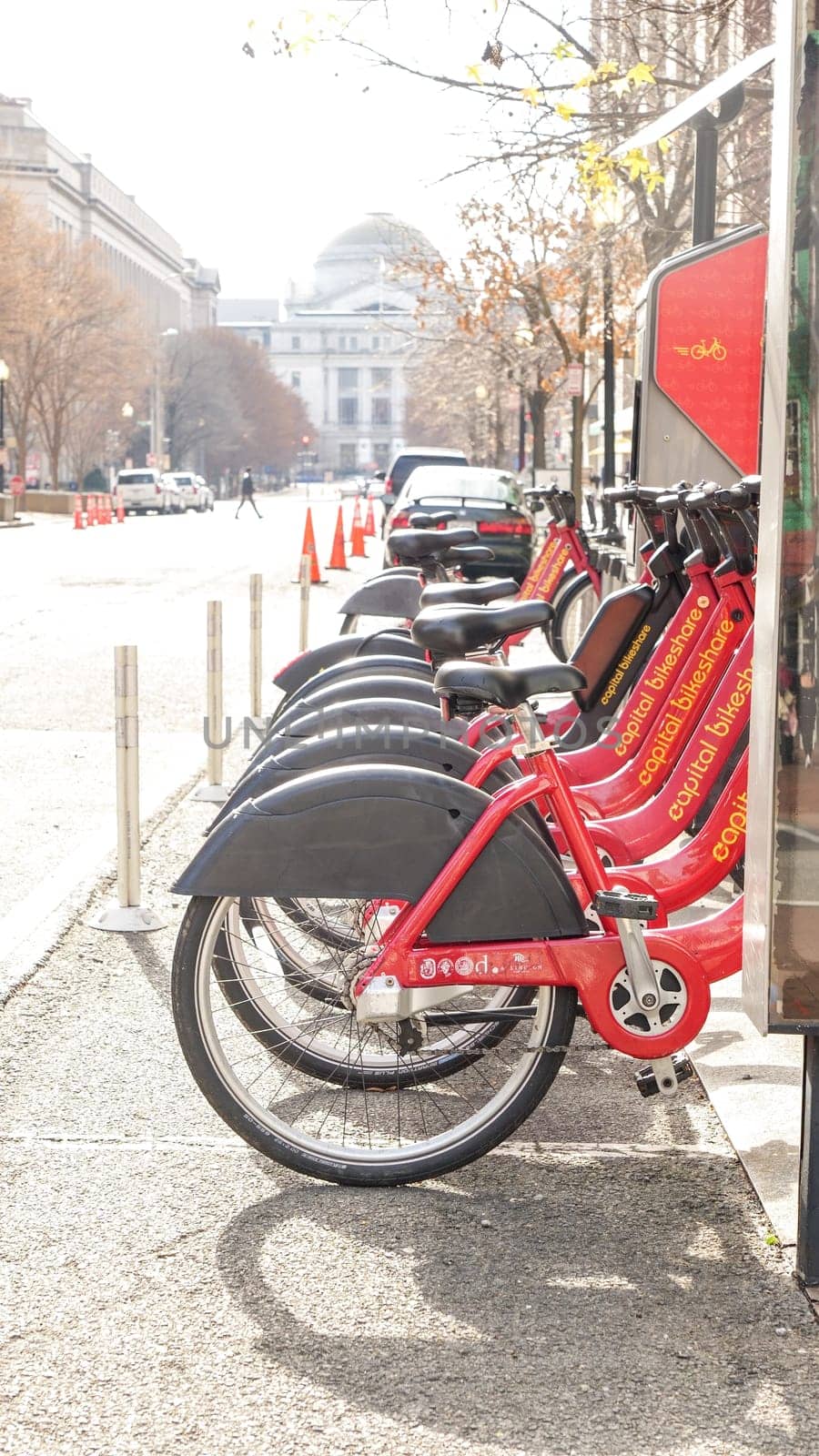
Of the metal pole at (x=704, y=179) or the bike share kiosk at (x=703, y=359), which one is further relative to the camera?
the bike share kiosk at (x=703, y=359)

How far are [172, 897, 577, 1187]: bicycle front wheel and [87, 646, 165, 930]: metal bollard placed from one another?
2.10m

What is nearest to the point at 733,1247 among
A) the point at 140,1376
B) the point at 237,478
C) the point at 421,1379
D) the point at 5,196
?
the point at 421,1379

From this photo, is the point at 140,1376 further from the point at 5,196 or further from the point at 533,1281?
the point at 5,196

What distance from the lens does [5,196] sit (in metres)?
60.9

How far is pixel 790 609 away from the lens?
11.2 ft

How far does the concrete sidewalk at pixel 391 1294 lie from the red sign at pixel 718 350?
5226mm

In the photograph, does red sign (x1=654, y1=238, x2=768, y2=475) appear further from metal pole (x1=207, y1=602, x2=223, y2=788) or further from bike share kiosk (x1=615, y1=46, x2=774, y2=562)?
metal pole (x1=207, y1=602, x2=223, y2=788)

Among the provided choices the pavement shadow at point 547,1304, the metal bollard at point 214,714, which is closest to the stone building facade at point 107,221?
the metal bollard at point 214,714

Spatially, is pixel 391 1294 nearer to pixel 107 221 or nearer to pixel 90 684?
pixel 90 684

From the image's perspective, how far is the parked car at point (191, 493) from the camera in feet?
258

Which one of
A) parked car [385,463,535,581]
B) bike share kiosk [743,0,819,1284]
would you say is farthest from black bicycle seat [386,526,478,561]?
parked car [385,463,535,581]

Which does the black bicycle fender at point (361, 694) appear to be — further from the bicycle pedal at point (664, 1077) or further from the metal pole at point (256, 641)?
the metal pole at point (256, 641)

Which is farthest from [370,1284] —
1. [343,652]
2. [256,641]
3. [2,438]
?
[2,438]

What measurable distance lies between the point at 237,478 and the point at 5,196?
8264cm
